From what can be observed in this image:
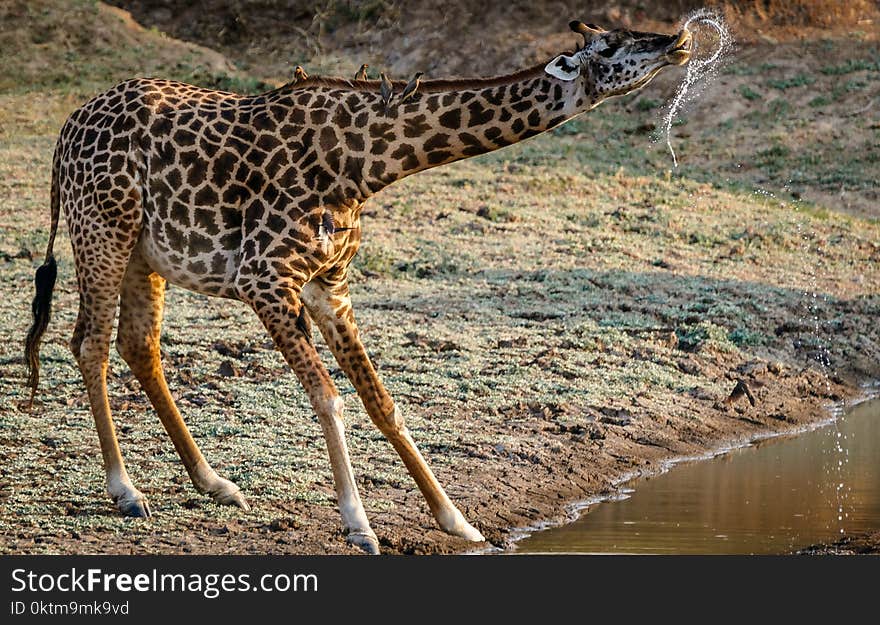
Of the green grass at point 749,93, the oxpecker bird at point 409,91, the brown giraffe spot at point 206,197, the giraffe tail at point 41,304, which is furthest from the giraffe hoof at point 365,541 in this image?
the green grass at point 749,93

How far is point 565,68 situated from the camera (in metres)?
6.21

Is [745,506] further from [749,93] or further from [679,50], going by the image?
[749,93]

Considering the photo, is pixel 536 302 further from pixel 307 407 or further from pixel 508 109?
pixel 508 109

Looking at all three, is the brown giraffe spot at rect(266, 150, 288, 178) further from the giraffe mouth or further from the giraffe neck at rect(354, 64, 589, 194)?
the giraffe mouth

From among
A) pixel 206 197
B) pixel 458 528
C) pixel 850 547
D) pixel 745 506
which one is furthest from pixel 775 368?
pixel 206 197

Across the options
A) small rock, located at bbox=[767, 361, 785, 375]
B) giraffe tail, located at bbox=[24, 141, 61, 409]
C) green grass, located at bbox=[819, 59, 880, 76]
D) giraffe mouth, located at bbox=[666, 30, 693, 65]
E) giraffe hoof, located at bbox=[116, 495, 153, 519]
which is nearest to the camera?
giraffe mouth, located at bbox=[666, 30, 693, 65]

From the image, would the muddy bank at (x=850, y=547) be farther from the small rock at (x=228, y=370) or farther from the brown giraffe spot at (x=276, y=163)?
the small rock at (x=228, y=370)

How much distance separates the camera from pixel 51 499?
23.0 feet

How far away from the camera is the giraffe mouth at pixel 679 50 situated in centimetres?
593

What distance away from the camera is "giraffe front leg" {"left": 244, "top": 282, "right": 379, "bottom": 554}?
251 inches

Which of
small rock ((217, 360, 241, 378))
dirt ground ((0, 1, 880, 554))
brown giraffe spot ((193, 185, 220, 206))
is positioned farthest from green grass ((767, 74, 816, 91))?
brown giraffe spot ((193, 185, 220, 206))

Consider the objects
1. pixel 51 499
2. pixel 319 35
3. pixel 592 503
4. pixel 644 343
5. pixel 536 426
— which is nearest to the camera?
pixel 51 499

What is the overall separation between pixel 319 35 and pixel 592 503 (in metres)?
17.5

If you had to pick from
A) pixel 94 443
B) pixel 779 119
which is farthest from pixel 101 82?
pixel 94 443
